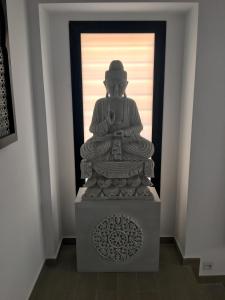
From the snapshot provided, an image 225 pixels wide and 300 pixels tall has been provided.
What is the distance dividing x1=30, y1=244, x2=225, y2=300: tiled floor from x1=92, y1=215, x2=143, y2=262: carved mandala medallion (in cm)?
20

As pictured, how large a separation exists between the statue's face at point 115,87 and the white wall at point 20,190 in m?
0.64

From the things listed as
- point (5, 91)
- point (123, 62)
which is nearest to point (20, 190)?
point (5, 91)

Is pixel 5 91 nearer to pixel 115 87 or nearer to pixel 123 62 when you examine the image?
pixel 115 87

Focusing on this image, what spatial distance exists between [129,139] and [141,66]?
777 millimetres

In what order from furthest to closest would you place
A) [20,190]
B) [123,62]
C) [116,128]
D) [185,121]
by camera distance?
[123,62]
[185,121]
[116,128]
[20,190]

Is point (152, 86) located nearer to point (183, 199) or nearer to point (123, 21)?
point (123, 21)

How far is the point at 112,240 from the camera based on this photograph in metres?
2.19

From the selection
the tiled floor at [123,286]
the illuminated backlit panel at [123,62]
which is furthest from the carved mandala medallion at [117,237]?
the illuminated backlit panel at [123,62]

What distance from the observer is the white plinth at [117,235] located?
214 centimetres

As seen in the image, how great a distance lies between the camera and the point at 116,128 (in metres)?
2.20

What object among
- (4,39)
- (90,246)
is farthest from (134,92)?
(90,246)

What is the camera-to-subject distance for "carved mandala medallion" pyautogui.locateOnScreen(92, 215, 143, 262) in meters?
2.16

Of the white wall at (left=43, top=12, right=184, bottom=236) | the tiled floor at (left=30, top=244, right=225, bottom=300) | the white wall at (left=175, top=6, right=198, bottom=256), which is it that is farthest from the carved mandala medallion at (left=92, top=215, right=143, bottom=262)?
the white wall at (left=43, top=12, right=184, bottom=236)

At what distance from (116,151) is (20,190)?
31.2 inches
